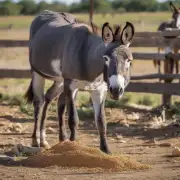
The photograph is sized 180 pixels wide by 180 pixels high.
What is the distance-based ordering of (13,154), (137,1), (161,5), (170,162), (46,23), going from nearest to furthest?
(170,162)
(13,154)
(46,23)
(137,1)
(161,5)

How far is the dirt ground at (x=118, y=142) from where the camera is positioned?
Result: 7.91 metres

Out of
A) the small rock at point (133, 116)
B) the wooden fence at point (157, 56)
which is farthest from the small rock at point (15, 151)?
the wooden fence at point (157, 56)

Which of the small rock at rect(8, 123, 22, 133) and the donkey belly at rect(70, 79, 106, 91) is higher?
the donkey belly at rect(70, 79, 106, 91)

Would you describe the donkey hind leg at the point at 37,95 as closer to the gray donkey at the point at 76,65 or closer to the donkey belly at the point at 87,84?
the gray donkey at the point at 76,65

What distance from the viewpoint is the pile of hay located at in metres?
8.38

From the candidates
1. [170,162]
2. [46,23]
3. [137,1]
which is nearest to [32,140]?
[46,23]

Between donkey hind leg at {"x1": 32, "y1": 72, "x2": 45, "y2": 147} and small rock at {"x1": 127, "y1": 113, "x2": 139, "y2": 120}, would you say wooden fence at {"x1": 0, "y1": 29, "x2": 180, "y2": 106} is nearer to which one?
small rock at {"x1": 127, "y1": 113, "x2": 139, "y2": 120}

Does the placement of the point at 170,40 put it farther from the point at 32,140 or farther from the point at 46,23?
the point at 32,140

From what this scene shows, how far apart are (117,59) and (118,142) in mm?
2555

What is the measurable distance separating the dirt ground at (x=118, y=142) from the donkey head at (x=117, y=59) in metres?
1.07

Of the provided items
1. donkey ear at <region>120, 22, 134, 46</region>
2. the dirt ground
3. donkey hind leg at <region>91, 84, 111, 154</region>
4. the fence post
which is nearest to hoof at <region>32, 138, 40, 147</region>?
the dirt ground

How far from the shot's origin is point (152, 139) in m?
11.3

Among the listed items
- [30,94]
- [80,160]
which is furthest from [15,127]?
[80,160]

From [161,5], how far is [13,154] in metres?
77.3
